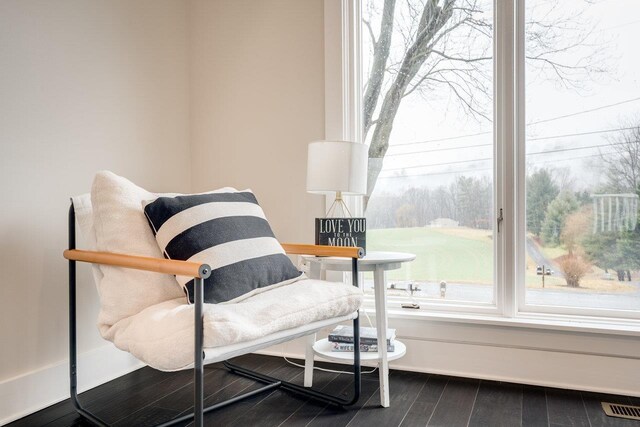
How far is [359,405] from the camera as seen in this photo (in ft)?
5.95

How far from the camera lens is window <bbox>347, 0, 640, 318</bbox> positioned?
1.99 meters

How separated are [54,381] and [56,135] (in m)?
0.99

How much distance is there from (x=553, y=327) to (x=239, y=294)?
52.1 inches

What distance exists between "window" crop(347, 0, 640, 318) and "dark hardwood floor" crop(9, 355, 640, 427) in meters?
0.37

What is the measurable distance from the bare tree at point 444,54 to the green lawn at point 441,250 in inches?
12.9

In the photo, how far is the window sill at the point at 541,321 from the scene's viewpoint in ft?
6.18

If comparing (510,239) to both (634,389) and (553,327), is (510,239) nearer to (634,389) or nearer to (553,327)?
(553,327)

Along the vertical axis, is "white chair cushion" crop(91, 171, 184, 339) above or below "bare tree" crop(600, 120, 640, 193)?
below

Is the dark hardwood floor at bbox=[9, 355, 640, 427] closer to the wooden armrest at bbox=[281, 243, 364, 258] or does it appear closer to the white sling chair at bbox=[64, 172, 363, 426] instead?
the white sling chair at bbox=[64, 172, 363, 426]

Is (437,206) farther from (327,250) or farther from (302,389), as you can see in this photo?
(302,389)

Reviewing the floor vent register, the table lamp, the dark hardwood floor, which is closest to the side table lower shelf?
the dark hardwood floor

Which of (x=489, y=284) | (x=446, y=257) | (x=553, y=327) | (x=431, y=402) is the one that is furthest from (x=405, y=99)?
(x=431, y=402)

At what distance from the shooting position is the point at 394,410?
177 centimetres

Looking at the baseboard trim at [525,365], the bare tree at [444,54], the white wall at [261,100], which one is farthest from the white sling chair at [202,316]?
the bare tree at [444,54]
